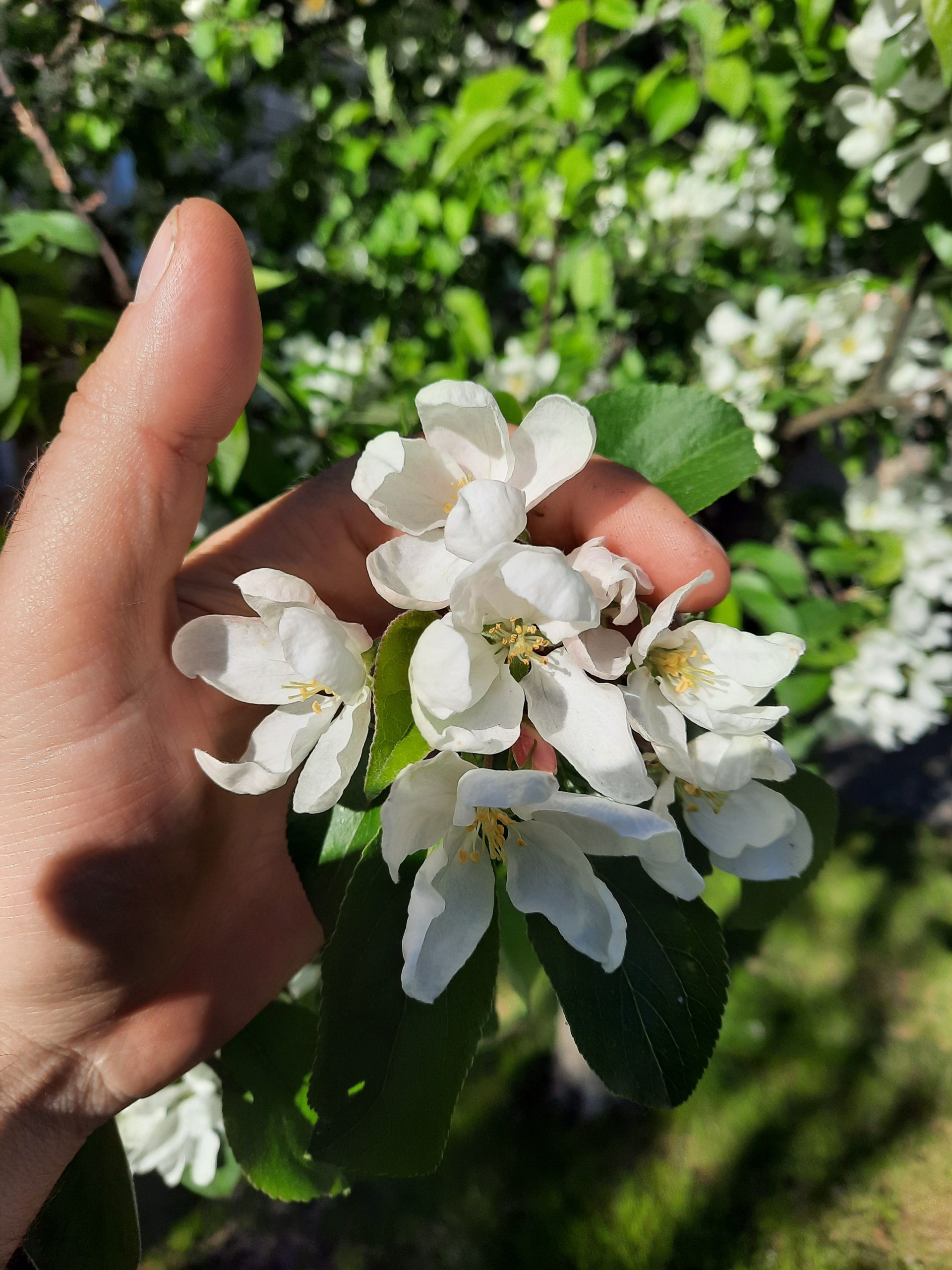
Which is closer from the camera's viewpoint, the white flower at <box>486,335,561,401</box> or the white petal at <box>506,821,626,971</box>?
the white petal at <box>506,821,626,971</box>

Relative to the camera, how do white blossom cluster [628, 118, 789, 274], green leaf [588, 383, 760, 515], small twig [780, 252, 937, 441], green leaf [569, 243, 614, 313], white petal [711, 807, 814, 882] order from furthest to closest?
white blossom cluster [628, 118, 789, 274] → green leaf [569, 243, 614, 313] → small twig [780, 252, 937, 441] → green leaf [588, 383, 760, 515] → white petal [711, 807, 814, 882]

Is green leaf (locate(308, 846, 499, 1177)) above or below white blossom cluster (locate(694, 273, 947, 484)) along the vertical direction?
above

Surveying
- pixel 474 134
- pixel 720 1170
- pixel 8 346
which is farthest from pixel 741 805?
pixel 720 1170

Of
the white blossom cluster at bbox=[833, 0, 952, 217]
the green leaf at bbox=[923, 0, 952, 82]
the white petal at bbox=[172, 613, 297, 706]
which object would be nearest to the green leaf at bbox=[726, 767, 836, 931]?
the white petal at bbox=[172, 613, 297, 706]

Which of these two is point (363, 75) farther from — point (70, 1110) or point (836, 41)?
point (70, 1110)

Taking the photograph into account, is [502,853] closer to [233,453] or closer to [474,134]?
[233,453]

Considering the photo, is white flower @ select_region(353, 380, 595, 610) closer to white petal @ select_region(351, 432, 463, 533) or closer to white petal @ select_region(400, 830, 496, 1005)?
white petal @ select_region(351, 432, 463, 533)

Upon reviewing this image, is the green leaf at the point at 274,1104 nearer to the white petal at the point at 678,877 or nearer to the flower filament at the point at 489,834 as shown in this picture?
the flower filament at the point at 489,834
